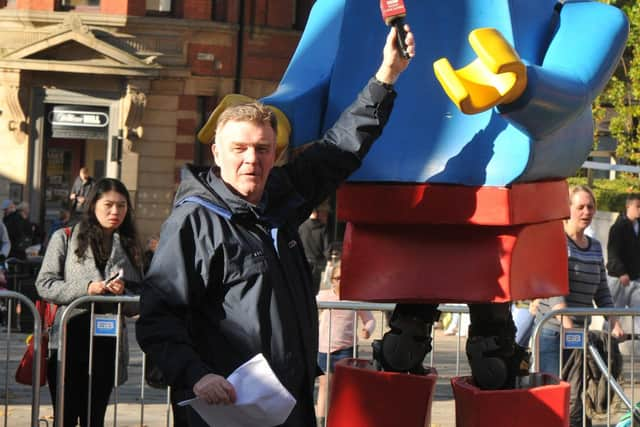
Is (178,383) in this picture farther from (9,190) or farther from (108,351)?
(9,190)

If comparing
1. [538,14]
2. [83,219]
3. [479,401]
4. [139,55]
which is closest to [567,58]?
[538,14]

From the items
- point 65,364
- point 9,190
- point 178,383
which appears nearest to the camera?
point 178,383

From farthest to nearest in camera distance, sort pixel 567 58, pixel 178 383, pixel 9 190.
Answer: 1. pixel 9 190
2. pixel 567 58
3. pixel 178 383

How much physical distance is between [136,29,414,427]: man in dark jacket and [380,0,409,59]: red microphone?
0.03 meters

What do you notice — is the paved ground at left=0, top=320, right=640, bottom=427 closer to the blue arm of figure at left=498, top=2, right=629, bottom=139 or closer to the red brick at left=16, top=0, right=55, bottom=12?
the blue arm of figure at left=498, top=2, right=629, bottom=139

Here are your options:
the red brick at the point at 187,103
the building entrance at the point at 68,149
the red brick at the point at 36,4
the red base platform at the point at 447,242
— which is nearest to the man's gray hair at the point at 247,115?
the red base platform at the point at 447,242

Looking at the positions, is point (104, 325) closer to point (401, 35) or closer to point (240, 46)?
point (401, 35)

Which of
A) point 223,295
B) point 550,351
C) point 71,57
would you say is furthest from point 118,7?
point 223,295

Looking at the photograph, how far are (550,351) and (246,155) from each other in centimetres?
386

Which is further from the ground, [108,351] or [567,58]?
[567,58]

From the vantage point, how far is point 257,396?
13.0ft

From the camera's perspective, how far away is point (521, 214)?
455 centimetres

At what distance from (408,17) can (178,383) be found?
4.88 feet

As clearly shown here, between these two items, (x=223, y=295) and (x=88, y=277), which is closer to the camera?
(x=223, y=295)
